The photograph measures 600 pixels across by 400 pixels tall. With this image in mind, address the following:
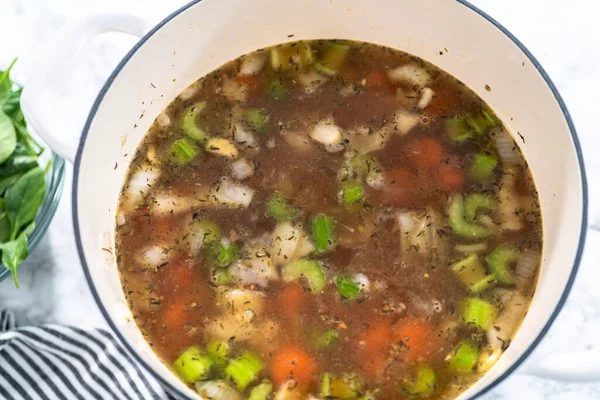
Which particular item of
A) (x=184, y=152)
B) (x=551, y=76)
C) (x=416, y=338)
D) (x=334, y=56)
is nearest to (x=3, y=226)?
(x=184, y=152)

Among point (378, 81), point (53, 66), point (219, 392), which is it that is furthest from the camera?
point (378, 81)

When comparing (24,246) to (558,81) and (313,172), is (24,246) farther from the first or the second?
(558,81)

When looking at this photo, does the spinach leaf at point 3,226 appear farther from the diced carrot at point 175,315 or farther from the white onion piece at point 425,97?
the white onion piece at point 425,97

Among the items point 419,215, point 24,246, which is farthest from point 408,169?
point 24,246

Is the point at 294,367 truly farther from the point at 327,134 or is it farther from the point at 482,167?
the point at 482,167

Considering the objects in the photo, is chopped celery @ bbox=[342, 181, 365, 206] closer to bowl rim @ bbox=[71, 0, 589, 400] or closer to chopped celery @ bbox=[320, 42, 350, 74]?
chopped celery @ bbox=[320, 42, 350, 74]

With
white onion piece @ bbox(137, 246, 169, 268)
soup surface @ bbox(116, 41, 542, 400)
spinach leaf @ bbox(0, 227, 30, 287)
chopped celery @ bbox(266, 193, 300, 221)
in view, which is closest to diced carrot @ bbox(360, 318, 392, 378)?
soup surface @ bbox(116, 41, 542, 400)

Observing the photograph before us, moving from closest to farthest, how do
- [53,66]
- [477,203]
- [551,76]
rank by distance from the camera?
[53,66]
[477,203]
[551,76]
